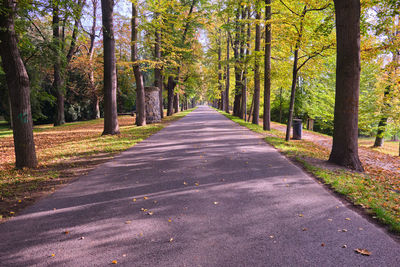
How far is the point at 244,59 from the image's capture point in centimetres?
1691

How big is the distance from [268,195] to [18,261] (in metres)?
3.82

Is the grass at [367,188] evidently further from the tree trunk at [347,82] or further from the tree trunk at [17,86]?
the tree trunk at [17,86]

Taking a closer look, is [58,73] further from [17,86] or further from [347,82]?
[347,82]

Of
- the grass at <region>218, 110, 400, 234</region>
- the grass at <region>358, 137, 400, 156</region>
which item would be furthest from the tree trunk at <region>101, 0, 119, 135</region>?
the grass at <region>358, 137, 400, 156</region>

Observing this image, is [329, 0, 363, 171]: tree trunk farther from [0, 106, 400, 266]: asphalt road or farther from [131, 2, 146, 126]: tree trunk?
[131, 2, 146, 126]: tree trunk

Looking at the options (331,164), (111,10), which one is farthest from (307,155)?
(111,10)

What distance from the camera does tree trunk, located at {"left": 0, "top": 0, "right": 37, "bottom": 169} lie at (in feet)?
19.9

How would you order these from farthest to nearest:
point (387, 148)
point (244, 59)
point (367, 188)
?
1. point (387, 148)
2. point (244, 59)
3. point (367, 188)

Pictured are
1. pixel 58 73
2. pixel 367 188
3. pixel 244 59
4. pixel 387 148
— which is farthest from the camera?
pixel 387 148

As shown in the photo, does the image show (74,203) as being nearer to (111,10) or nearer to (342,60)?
(342,60)

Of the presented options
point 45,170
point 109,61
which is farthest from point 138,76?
point 45,170

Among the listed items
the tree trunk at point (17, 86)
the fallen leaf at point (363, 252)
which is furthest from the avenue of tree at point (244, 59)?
the fallen leaf at point (363, 252)

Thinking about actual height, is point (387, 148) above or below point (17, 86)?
below

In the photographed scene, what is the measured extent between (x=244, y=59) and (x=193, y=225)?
594 inches
